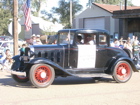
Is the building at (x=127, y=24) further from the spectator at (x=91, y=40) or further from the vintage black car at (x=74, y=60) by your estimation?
the spectator at (x=91, y=40)

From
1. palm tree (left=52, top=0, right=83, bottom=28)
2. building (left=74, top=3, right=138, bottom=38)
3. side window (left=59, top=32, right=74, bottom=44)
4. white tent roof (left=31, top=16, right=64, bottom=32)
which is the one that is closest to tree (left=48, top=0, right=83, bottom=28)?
palm tree (left=52, top=0, right=83, bottom=28)

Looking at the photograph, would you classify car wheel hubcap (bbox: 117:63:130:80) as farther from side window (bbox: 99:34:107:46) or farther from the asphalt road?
side window (bbox: 99:34:107:46)

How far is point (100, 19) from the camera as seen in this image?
36656 mm

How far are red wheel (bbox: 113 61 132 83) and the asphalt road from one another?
204 millimetres

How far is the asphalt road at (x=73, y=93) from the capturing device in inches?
273

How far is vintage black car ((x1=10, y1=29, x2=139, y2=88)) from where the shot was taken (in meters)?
8.66

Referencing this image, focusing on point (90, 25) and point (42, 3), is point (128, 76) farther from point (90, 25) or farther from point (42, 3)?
point (42, 3)

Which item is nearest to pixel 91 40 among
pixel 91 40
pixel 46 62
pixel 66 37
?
pixel 91 40

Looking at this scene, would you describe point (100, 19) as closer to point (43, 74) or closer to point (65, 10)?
point (65, 10)

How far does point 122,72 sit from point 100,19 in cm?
2749

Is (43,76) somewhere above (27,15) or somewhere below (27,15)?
below

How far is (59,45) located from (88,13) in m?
29.3

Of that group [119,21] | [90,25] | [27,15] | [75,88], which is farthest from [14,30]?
[90,25]

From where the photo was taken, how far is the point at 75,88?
8.77m
